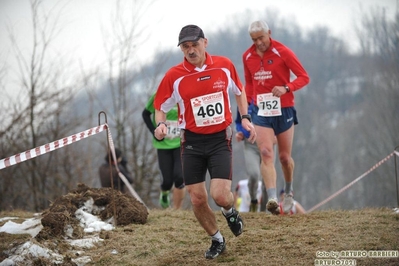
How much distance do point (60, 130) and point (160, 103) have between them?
11.5 meters

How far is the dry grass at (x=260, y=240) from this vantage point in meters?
6.60

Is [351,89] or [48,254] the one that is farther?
[351,89]

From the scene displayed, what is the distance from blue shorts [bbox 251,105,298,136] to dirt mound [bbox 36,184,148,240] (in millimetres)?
2071

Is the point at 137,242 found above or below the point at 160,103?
below

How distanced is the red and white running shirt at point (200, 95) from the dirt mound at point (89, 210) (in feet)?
7.09

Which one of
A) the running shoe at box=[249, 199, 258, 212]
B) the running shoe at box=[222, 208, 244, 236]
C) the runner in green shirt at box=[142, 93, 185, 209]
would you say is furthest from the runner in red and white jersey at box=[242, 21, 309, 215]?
the running shoe at box=[222, 208, 244, 236]

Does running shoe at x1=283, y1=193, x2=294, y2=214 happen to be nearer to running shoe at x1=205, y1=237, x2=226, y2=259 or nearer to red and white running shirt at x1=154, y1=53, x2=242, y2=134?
running shoe at x1=205, y1=237, x2=226, y2=259

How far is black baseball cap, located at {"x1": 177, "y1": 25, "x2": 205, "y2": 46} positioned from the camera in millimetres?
6718

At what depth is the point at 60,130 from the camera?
58.3 feet

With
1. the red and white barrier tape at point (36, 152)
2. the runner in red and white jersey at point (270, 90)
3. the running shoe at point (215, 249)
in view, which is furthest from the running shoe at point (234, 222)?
the red and white barrier tape at point (36, 152)

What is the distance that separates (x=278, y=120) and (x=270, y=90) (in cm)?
45

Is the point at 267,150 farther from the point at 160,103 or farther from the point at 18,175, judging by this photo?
the point at 18,175

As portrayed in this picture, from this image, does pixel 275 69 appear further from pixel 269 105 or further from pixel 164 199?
pixel 164 199

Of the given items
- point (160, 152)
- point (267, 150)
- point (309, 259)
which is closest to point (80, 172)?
point (160, 152)
